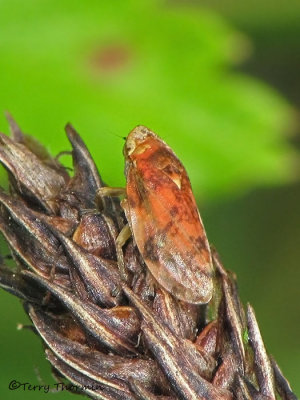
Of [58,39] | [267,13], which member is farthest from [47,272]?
[267,13]

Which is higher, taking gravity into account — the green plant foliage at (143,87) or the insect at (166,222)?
the green plant foliage at (143,87)

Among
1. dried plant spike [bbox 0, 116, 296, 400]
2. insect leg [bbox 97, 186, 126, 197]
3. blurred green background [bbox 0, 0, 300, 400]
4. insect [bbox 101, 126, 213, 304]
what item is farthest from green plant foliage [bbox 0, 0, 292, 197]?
dried plant spike [bbox 0, 116, 296, 400]

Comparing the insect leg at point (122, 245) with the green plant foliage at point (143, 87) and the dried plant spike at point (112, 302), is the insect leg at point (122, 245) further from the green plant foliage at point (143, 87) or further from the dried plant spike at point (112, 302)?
the green plant foliage at point (143, 87)

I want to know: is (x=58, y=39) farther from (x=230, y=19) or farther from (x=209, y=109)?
(x=230, y=19)

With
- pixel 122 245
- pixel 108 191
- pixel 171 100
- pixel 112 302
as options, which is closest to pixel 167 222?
pixel 108 191

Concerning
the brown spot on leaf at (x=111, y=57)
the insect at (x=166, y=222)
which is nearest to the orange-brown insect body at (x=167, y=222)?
the insect at (x=166, y=222)

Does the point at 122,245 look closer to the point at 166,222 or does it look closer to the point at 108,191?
the point at 108,191

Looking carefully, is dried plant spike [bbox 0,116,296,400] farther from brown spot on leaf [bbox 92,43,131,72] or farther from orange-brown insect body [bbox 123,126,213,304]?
brown spot on leaf [bbox 92,43,131,72]
